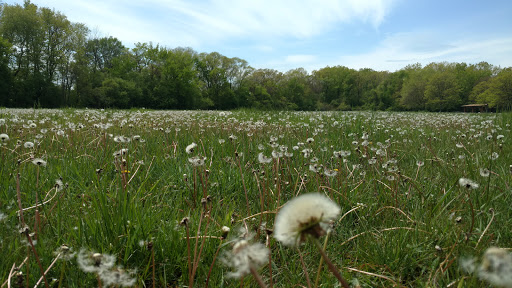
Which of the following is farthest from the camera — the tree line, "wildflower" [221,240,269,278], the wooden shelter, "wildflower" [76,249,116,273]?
the wooden shelter

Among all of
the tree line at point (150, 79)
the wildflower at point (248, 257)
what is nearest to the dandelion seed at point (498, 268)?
the wildflower at point (248, 257)

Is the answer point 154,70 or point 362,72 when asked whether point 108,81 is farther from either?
point 362,72

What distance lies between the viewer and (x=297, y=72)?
102500mm

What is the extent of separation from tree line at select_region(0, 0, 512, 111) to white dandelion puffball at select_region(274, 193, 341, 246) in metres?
13.1

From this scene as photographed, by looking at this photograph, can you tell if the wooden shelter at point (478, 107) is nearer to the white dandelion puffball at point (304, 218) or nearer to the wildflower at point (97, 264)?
the white dandelion puffball at point (304, 218)

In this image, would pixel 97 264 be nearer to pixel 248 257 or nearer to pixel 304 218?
pixel 248 257

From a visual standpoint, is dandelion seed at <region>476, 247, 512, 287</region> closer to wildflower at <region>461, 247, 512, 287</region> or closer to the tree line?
wildflower at <region>461, 247, 512, 287</region>

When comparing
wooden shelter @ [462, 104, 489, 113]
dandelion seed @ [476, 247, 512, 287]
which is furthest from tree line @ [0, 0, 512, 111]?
dandelion seed @ [476, 247, 512, 287]

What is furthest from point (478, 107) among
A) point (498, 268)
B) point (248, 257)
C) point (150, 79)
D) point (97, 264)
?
point (97, 264)

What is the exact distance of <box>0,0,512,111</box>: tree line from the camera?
136ft

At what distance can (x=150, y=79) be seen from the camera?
5556 centimetres

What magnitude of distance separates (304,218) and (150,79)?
197ft

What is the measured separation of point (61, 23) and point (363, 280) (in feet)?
183

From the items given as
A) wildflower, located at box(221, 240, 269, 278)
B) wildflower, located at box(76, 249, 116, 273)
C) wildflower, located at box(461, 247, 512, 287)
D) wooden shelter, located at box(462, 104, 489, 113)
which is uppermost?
wooden shelter, located at box(462, 104, 489, 113)
